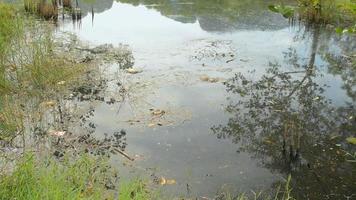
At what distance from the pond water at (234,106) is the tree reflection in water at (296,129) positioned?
0.01 m

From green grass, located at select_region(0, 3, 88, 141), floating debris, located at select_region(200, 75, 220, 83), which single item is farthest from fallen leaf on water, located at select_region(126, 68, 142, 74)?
floating debris, located at select_region(200, 75, 220, 83)

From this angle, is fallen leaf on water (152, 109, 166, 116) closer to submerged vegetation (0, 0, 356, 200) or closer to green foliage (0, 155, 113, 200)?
submerged vegetation (0, 0, 356, 200)

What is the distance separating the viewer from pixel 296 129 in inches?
160

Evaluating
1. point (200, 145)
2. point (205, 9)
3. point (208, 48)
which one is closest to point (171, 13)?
point (205, 9)

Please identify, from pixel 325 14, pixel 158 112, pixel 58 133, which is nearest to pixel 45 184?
pixel 58 133

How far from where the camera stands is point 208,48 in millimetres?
6777

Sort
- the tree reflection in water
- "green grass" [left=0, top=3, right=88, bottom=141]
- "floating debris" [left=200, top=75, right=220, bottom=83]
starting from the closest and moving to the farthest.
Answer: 1. the tree reflection in water
2. "green grass" [left=0, top=3, right=88, bottom=141]
3. "floating debris" [left=200, top=75, right=220, bottom=83]

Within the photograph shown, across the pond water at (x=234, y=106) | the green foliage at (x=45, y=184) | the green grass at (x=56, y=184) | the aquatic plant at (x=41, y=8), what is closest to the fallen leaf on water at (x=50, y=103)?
the pond water at (x=234, y=106)

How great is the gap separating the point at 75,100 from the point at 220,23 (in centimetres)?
452

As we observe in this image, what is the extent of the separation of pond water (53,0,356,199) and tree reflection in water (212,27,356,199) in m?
0.01

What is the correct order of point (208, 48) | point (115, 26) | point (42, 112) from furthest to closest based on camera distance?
point (115, 26)
point (208, 48)
point (42, 112)

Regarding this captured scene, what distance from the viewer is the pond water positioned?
3396 millimetres

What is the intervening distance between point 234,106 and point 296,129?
2.68 feet

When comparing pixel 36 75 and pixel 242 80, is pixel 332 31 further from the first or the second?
pixel 36 75
